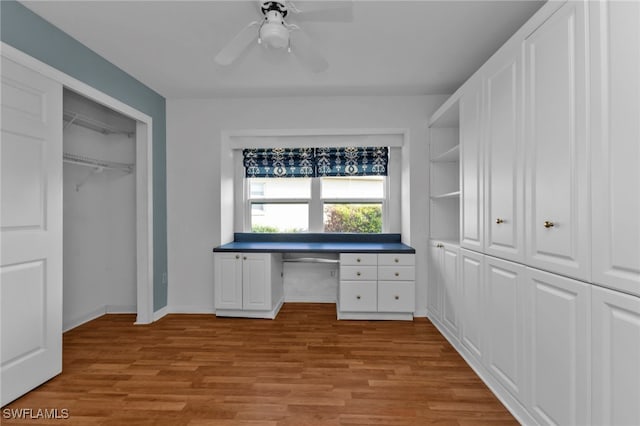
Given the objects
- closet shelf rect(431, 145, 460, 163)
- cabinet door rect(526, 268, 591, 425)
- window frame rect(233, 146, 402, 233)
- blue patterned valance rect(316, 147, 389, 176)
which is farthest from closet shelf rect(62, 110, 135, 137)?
cabinet door rect(526, 268, 591, 425)

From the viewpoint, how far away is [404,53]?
2.50 m

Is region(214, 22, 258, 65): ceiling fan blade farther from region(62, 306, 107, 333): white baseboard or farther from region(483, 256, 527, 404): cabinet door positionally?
region(62, 306, 107, 333): white baseboard

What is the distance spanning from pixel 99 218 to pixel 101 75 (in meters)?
1.61

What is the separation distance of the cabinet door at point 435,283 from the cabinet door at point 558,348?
135cm

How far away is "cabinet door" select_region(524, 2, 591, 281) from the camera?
51.0 inches

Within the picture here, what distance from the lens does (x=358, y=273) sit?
324 centimetres

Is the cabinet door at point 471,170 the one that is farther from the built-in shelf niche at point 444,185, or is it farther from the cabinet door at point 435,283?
the built-in shelf niche at point 444,185

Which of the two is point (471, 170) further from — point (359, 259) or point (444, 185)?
point (359, 259)

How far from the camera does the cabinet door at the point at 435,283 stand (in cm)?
300

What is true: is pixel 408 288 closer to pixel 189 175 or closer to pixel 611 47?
pixel 611 47

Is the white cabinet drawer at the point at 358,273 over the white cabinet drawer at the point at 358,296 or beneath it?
over

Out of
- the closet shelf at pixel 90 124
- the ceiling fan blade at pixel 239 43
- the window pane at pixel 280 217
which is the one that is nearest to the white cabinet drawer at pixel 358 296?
the window pane at pixel 280 217

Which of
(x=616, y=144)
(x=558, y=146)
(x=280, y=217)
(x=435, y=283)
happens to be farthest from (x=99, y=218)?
(x=616, y=144)

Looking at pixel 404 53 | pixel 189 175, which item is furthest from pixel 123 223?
pixel 404 53
